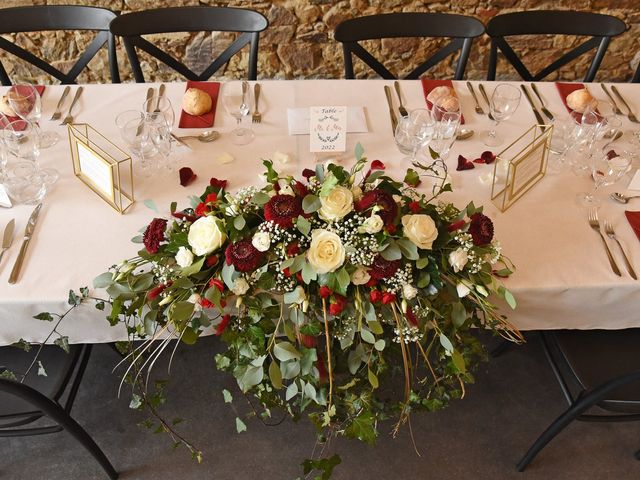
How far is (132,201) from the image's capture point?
163 cm

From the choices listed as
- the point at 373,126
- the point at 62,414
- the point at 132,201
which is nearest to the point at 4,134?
the point at 132,201

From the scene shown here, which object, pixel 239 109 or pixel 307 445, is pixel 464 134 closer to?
pixel 239 109

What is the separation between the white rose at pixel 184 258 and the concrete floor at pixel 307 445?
0.96 meters

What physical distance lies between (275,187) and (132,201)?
1.70ft

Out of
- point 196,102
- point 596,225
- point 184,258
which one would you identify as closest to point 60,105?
point 196,102

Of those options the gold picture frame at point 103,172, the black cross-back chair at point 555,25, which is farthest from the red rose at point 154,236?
the black cross-back chair at point 555,25

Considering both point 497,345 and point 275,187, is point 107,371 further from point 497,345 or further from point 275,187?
point 497,345

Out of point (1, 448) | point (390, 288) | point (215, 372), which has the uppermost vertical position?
point (390, 288)

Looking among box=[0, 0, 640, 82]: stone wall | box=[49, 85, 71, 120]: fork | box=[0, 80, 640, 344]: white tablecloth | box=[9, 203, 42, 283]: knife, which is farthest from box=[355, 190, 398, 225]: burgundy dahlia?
box=[0, 0, 640, 82]: stone wall

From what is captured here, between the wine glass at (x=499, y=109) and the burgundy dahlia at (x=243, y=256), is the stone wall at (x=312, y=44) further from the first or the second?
the burgundy dahlia at (x=243, y=256)

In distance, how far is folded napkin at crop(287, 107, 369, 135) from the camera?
1.89 metres

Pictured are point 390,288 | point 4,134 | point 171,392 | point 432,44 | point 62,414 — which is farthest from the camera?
point 432,44

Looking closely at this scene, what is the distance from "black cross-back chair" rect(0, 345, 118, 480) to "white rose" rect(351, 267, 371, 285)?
83 centimetres

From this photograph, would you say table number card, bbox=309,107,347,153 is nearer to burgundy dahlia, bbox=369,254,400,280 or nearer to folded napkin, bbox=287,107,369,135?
folded napkin, bbox=287,107,369,135
